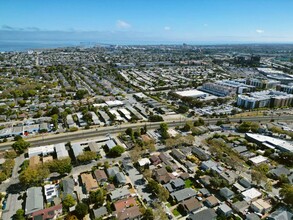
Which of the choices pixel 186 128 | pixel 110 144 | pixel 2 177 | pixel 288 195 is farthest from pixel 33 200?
pixel 186 128

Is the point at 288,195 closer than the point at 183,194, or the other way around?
the point at 288,195

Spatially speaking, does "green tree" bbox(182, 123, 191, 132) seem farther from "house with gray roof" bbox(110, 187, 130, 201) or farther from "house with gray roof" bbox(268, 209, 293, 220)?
"house with gray roof" bbox(268, 209, 293, 220)

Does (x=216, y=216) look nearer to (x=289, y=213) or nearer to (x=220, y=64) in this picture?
(x=289, y=213)

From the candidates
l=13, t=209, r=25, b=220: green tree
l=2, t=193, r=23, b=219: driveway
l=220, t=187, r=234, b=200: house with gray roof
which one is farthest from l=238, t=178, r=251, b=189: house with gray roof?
l=2, t=193, r=23, b=219: driveway

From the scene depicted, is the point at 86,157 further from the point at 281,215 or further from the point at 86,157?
the point at 281,215

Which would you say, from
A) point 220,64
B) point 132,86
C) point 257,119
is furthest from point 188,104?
point 220,64

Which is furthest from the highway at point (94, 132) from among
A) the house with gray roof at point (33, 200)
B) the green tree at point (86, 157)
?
the house with gray roof at point (33, 200)
